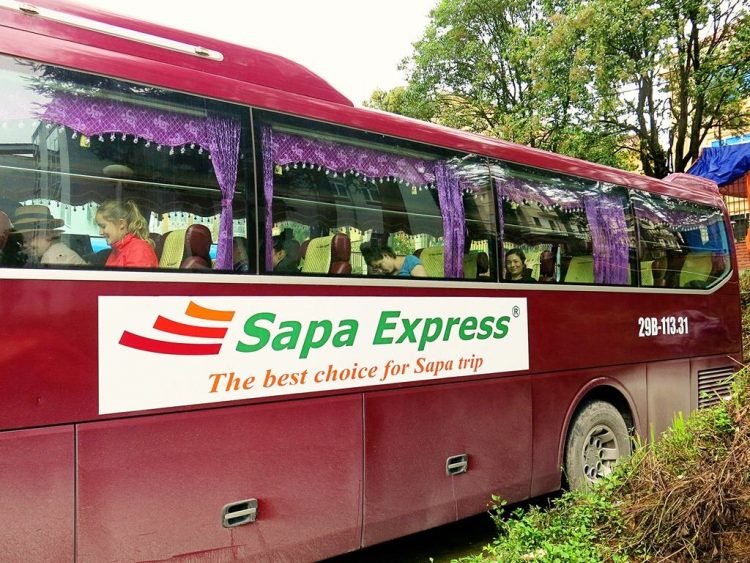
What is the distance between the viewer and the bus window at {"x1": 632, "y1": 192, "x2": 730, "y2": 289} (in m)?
6.66

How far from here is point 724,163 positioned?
48.6ft

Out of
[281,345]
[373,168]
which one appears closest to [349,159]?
[373,168]

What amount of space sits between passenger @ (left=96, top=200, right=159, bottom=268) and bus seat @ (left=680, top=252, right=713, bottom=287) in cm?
579

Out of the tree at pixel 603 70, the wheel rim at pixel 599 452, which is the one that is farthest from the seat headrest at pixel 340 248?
the tree at pixel 603 70

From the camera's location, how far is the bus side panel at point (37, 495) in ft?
9.13

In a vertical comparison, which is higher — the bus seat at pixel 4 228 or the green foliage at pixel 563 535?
the bus seat at pixel 4 228

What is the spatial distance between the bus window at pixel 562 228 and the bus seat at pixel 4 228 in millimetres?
3501

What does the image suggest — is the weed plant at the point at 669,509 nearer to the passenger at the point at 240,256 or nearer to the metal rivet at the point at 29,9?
the passenger at the point at 240,256

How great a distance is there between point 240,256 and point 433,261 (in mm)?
1568

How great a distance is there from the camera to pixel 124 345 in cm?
313

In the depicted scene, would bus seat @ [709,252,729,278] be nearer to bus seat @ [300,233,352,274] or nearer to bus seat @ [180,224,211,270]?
bus seat @ [300,233,352,274]

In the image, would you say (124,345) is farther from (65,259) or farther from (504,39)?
(504,39)

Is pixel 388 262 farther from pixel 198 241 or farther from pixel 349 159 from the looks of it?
pixel 198 241

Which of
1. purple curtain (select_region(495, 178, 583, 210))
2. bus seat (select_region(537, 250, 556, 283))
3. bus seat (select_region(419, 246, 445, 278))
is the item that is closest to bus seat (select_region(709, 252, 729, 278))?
purple curtain (select_region(495, 178, 583, 210))
